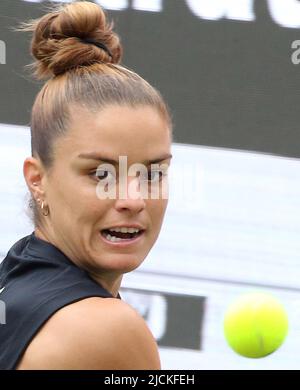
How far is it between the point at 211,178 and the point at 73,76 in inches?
44.4

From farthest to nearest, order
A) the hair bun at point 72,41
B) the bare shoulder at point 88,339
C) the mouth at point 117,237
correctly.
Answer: the hair bun at point 72,41 < the mouth at point 117,237 < the bare shoulder at point 88,339

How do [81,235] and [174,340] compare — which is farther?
[174,340]

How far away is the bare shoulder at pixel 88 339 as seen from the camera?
45.7 inches

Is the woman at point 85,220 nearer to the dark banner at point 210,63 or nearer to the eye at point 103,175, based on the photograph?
the eye at point 103,175

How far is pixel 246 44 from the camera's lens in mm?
2404

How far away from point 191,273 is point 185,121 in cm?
39

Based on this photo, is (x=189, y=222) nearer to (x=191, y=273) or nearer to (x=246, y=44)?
(x=191, y=273)

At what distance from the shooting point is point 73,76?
1349 mm

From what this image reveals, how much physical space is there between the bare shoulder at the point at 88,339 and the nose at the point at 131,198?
0.13m

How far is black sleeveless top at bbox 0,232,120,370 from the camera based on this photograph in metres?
1.18

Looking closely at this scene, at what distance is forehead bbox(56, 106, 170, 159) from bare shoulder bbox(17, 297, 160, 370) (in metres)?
0.21

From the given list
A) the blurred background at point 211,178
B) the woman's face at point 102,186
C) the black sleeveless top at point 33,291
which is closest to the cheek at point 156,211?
the woman's face at point 102,186

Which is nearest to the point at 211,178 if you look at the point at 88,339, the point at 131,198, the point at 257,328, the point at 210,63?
the point at 210,63
